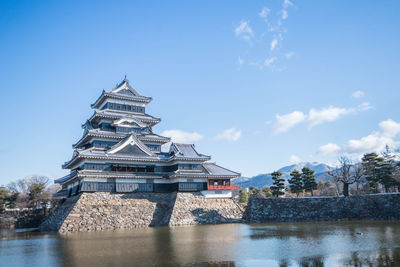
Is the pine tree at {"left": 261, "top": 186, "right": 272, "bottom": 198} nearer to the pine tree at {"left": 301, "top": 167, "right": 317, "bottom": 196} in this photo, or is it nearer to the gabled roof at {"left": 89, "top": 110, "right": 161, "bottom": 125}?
the pine tree at {"left": 301, "top": 167, "right": 317, "bottom": 196}

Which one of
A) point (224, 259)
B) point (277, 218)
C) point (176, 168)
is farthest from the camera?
point (176, 168)

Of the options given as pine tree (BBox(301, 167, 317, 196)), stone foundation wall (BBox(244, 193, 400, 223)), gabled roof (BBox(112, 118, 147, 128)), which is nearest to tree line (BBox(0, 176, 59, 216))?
gabled roof (BBox(112, 118, 147, 128))

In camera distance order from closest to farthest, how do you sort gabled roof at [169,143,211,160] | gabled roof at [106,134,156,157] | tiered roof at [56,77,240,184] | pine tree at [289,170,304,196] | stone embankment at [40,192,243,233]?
stone embankment at [40,192,243,233], tiered roof at [56,77,240,184], gabled roof at [106,134,156,157], gabled roof at [169,143,211,160], pine tree at [289,170,304,196]

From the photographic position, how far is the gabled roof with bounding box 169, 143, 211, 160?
3094cm

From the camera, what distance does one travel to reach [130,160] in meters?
29.3

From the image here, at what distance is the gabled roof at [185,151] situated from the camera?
30.9 m

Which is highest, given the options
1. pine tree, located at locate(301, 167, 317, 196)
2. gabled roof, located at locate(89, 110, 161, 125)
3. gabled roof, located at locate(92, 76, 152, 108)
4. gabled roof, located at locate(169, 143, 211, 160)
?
gabled roof, located at locate(92, 76, 152, 108)

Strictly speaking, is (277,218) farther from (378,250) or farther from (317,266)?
(317,266)

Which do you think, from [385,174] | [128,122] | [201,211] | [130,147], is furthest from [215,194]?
[385,174]

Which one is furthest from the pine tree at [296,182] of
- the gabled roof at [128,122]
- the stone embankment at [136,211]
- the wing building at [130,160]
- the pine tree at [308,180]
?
the gabled roof at [128,122]

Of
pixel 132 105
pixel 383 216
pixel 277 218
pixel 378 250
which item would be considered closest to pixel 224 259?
pixel 378 250

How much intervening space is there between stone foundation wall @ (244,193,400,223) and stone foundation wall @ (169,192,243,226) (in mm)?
1728

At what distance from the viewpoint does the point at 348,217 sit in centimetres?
2606

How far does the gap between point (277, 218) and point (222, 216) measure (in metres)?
5.14
